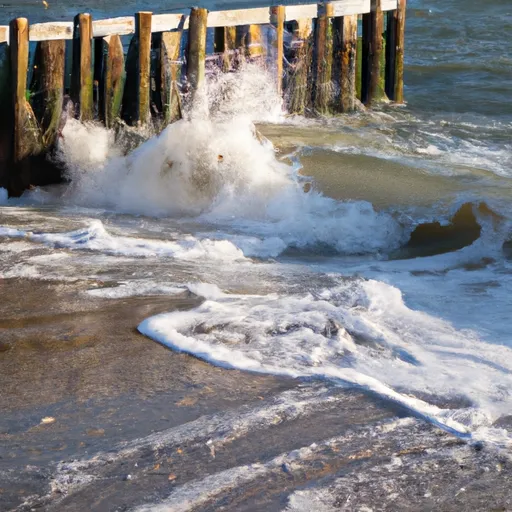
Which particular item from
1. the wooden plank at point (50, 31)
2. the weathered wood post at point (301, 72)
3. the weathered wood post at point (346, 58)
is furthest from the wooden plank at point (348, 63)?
the wooden plank at point (50, 31)

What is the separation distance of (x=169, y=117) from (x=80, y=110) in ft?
3.24

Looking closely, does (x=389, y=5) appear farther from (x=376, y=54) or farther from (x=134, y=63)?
(x=134, y=63)

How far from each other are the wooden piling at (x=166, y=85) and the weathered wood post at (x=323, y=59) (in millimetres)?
2679

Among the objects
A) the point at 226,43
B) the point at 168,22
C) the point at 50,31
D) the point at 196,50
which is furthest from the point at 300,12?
the point at 50,31

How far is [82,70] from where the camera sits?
912 centimetres

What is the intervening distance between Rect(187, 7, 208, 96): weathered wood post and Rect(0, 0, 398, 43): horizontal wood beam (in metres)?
0.18

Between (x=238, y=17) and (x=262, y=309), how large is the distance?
19.8 feet

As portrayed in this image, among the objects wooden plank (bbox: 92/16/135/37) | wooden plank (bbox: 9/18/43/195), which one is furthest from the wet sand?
wooden plank (bbox: 92/16/135/37)

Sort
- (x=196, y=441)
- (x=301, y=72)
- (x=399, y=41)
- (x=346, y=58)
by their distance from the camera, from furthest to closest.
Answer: (x=399, y=41) < (x=346, y=58) < (x=301, y=72) < (x=196, y=441)

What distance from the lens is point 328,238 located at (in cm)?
793

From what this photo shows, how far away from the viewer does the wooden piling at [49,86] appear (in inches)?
353

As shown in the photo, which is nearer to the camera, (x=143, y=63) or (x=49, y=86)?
(x=49, y=86)

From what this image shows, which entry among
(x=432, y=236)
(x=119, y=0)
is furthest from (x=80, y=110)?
(x=119, y=0)

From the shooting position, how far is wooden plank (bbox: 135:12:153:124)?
944 cm
